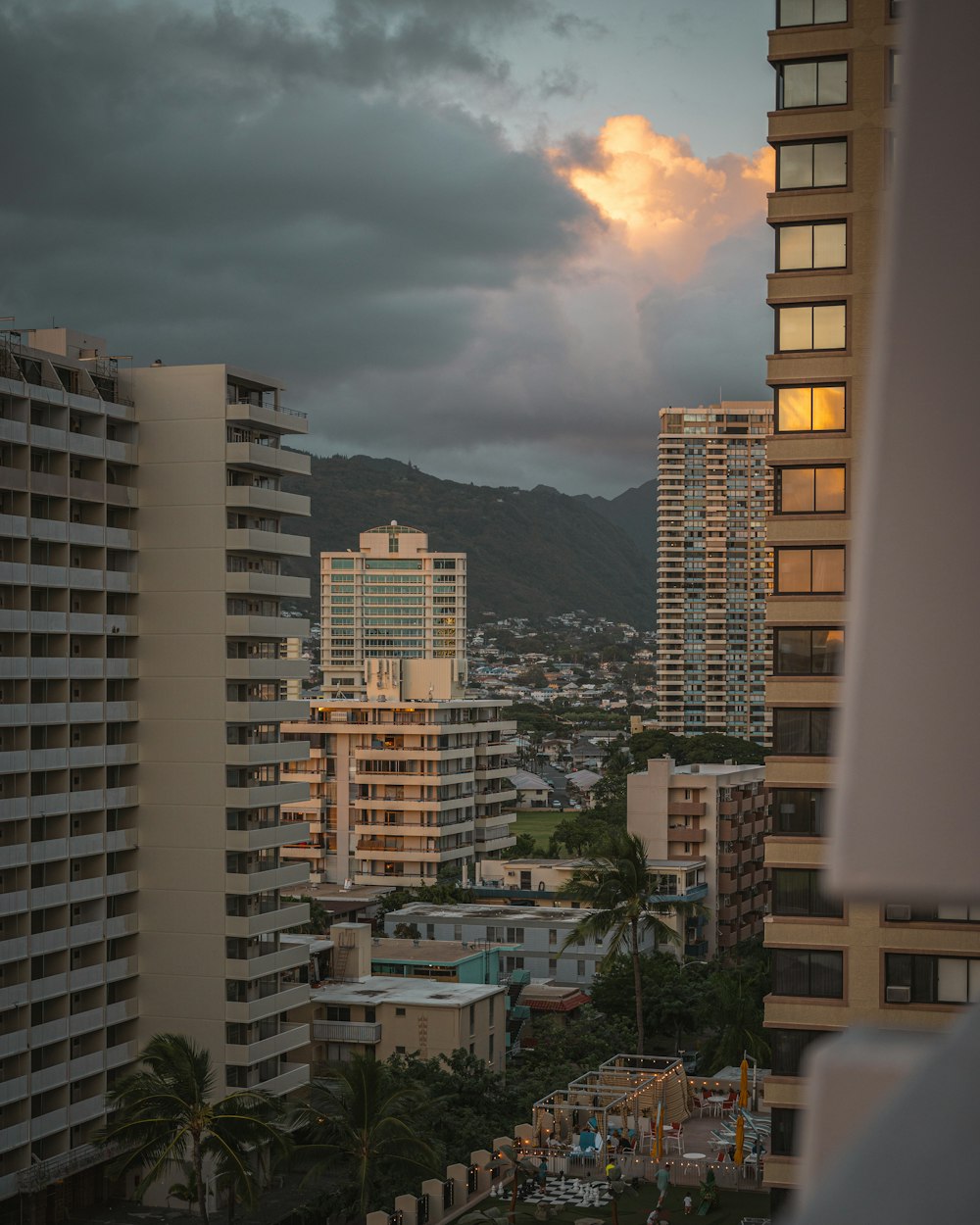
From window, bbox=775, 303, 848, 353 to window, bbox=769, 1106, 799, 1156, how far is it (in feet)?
20.1

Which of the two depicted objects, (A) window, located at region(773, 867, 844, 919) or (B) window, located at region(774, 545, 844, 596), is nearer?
(A) window, located at region(773, 867, 844, 919)

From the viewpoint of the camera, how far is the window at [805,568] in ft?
39.7

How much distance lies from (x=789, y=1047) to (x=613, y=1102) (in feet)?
34.4

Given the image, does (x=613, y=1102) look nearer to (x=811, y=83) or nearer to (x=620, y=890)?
(x=620, y=890)

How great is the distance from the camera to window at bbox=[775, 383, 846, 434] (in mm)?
12172

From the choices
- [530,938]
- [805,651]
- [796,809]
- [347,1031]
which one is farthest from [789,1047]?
[530,938]

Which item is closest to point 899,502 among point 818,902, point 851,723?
point 851,723

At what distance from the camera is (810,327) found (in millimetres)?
12250

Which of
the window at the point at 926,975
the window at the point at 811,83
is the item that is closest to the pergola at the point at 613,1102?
the window at the point at 926,975

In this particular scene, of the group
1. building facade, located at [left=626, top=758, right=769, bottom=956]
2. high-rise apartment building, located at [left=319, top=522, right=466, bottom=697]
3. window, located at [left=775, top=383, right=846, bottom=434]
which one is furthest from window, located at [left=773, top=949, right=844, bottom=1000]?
high-rise apartment building, located at [left=319, top=522, right=466, bottom=697]

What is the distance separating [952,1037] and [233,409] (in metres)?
25.8

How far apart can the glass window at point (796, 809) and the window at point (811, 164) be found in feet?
16.2

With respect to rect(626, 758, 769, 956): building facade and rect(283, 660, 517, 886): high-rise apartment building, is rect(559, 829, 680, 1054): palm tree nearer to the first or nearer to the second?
rect(626, 758, 769, 956): building facade

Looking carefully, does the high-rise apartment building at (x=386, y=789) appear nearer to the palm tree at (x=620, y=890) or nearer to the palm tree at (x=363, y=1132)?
the palm tree at (x=620, y=890)
